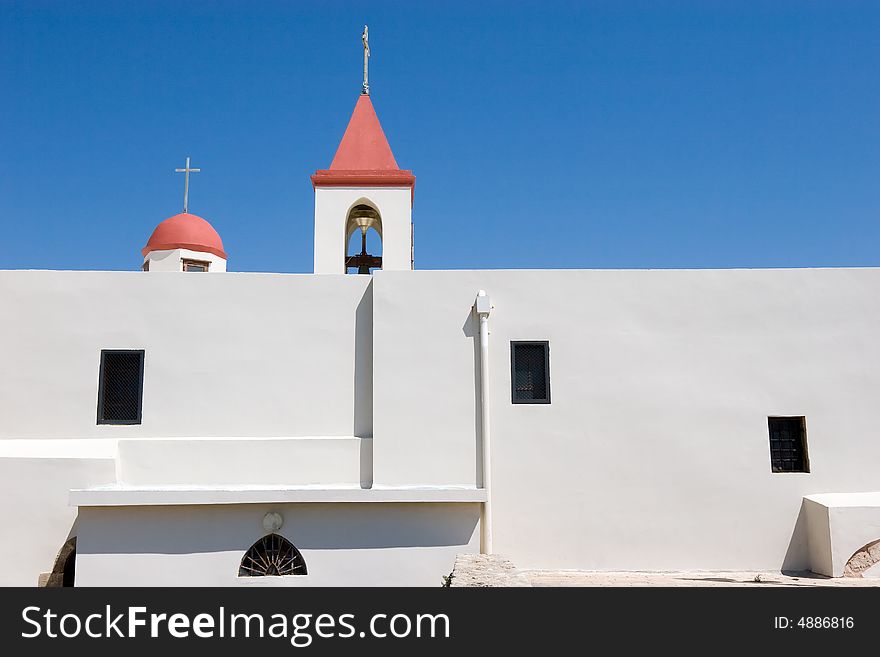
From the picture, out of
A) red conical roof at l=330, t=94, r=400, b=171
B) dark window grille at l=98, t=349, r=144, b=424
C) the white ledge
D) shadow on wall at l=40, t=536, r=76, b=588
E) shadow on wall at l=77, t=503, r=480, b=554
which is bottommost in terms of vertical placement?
shadow on wall at l=40, t=536, r=76, b=588

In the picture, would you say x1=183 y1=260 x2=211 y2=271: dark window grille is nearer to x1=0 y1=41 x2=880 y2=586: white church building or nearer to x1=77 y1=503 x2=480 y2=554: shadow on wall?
x1=0 y1=41 x2=880 y2=586: white church building

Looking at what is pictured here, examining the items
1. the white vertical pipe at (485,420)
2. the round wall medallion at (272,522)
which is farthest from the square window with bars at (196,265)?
the white vertical pipe at (485,420)

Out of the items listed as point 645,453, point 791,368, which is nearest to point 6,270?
point 645,453

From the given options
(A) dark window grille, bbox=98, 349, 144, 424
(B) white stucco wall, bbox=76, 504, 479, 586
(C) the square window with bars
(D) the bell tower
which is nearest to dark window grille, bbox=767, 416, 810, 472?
(B) white stucco wall, bbox=76, 504, 479, 586

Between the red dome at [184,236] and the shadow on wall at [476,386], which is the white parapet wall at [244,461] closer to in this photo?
the shadow on wall at [476,386]

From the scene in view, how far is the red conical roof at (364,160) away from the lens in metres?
12.6

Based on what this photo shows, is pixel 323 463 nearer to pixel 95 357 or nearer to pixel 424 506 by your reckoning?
pixel 424 506

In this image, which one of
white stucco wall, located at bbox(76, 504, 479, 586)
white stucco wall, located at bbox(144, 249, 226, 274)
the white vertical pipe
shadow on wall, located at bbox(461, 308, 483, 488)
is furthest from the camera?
white stucco wall, located at bbox(144, 249, 226, 274)

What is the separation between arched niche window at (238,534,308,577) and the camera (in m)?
8.85

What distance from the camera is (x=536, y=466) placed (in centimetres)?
942

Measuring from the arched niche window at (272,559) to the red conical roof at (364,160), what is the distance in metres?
6.58

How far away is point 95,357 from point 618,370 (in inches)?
301

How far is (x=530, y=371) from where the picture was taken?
9.73 meters

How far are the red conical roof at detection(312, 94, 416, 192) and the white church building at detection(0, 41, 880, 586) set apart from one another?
3.06m
